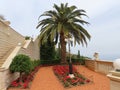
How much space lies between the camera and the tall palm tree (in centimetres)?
1741

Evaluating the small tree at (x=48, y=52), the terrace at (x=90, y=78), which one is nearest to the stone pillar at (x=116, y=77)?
the terrace at (x=90, y=78)

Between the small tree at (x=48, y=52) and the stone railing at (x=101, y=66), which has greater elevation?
the small tree at (x=48, y=52)

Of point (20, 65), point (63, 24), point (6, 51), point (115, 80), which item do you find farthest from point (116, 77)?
point (63, 24)

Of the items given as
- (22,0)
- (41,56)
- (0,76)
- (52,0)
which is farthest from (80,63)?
(0,76)

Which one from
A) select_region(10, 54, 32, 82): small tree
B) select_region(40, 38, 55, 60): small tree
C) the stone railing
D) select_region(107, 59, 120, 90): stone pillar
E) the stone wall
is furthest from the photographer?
select_region(40, 38, 55, 60): small tree

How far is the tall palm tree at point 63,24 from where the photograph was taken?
17406 millimetres

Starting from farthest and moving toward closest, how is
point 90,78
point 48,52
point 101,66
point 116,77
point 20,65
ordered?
point 48,52
point 101,66
point 90,78
point 20,65
point 116,77

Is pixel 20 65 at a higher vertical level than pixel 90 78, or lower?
higher

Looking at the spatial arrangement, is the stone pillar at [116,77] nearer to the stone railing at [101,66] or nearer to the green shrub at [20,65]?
the green shrub at [20,65]

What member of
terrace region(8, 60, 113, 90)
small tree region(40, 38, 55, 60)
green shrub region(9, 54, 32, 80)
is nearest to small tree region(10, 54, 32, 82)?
green shrub region(9, 54, 32, 80)

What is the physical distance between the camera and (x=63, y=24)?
17734 mm

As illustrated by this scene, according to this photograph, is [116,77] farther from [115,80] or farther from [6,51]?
[6,51]

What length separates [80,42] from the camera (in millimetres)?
18172

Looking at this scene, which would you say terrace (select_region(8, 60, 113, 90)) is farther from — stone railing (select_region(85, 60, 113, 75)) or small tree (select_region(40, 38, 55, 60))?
small tree (select_region(40, 38, 55, 60))
